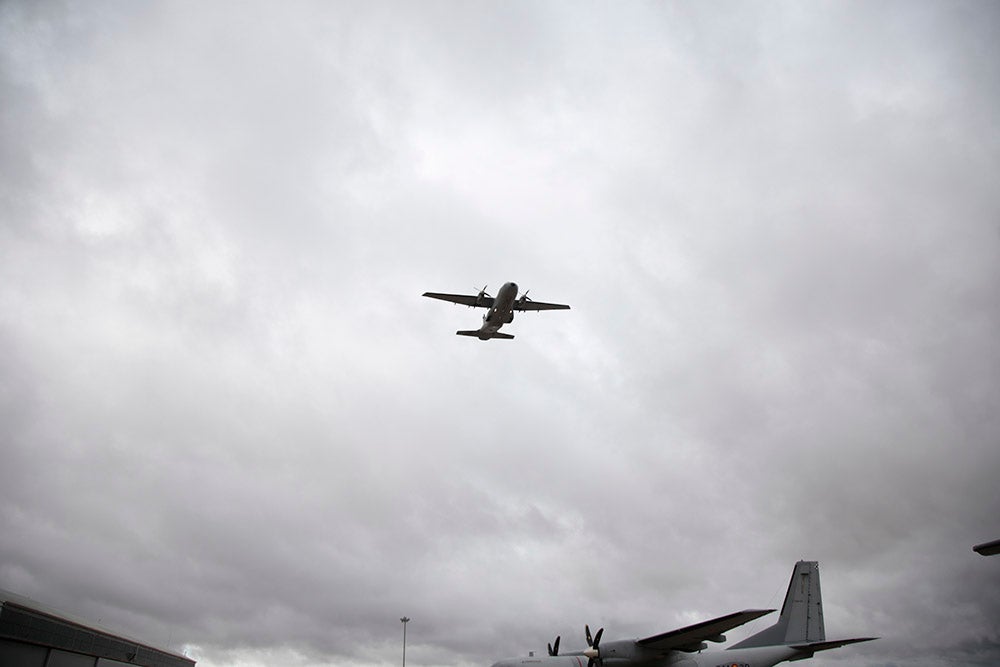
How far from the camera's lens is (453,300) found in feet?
207

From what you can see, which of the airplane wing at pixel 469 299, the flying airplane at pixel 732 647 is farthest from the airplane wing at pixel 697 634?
the airplane wing at pixel 469 299

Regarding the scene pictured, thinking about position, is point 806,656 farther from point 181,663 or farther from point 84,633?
point 181,663

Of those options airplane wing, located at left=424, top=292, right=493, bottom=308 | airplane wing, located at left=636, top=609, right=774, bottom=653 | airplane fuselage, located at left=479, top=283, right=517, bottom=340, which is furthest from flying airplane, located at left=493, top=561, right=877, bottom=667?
airplane wing, located at left=424, top=292, right=493, bottom=308

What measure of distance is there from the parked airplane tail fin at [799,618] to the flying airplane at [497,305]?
3580 cm

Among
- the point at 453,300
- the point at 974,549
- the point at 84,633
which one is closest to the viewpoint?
the point at 974,549

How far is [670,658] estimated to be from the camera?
43250 mm

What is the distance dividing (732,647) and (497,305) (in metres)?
37.7

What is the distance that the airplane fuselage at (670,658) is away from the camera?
4231cm

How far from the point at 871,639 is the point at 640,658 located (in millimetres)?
17553

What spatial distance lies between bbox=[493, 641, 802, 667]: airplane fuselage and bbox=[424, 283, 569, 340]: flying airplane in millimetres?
31020

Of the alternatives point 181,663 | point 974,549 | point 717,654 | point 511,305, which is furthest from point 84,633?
point 974,549

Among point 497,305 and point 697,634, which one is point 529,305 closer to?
point 497,305

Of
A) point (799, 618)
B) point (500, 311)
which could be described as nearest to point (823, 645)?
point (799, 618)

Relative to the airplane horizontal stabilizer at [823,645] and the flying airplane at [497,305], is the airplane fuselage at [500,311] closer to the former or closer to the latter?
the flying airplane at [497,305]
